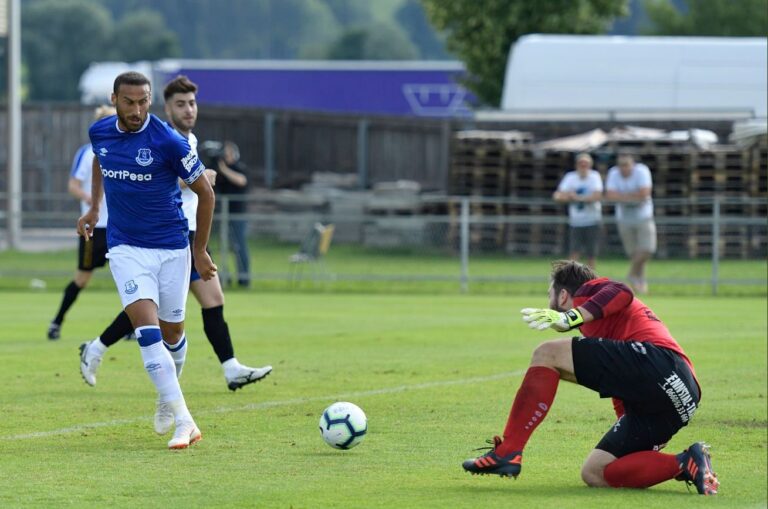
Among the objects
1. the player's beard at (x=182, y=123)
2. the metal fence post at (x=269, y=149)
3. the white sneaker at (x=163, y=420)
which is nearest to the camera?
the white sneaker at (x=163, y=420)

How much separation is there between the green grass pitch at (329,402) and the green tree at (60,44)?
392ft

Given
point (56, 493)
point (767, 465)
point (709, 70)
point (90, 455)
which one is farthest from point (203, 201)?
point (709, 70)

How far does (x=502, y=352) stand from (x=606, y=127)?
17.6 m

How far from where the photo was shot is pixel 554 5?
40.8 meters

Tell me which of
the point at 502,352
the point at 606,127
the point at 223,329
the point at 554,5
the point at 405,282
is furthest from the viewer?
the point at 554,5

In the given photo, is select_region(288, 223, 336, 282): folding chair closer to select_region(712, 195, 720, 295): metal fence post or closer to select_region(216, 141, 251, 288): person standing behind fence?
select_region(216, 141, 251, 288): person standing behind fence

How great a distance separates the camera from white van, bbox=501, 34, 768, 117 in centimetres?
3102

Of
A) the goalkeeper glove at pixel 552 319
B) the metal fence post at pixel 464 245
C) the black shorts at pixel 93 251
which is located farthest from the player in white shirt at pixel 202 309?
the metal fence post at pixel 464 245

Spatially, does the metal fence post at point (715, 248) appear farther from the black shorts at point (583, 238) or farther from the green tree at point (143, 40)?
the green tree at point (143, 40)

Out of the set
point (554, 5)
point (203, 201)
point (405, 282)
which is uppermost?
point (554, 5)

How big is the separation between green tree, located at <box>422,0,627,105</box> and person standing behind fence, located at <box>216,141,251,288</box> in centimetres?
1833

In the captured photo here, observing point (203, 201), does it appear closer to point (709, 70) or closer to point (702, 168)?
point (702, 168)

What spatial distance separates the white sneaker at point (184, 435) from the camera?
862 cm

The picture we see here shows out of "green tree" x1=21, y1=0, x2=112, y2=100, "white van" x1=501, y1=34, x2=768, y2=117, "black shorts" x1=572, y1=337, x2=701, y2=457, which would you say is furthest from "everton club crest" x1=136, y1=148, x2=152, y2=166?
"green tree" x1=21, y1=0, x2=112, y2=100
